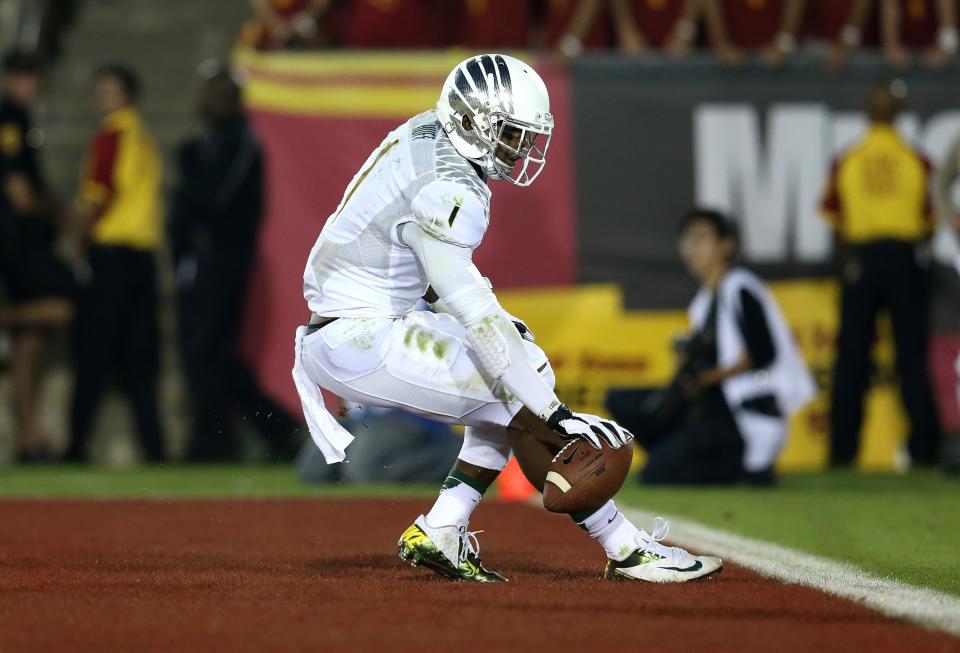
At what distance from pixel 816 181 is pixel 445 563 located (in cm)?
634

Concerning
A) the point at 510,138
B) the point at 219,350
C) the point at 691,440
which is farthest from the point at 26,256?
the point at 510,138

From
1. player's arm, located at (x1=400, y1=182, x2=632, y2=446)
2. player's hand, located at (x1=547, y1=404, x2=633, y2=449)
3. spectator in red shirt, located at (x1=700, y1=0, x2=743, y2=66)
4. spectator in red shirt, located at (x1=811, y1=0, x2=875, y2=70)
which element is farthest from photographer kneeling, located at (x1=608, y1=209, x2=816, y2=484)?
player's arm, located at (x1=400, y1=182, x2=632, y2=446)

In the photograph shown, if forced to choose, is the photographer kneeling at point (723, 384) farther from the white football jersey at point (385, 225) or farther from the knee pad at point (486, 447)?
the white football jersey at point (385, 225)

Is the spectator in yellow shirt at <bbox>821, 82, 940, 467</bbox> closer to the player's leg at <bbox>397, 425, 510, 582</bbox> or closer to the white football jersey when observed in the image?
the player's leg at <bbox>397, 425, 510, 582</bbox>

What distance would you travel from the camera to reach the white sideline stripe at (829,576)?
13.1 feet

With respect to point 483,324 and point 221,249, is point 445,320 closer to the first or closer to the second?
point 483,324

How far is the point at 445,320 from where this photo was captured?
4957mm

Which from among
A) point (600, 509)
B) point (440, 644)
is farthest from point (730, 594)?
point (440, 644)

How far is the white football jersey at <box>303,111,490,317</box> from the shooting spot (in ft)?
15.5

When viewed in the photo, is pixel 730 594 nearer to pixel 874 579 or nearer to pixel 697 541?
pixel 874 579

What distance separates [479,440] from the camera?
16.5 ft

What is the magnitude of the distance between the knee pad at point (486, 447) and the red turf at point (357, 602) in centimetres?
34

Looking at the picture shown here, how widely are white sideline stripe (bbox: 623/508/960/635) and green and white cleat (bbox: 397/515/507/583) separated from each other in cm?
86

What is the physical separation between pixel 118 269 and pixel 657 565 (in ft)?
21.9
